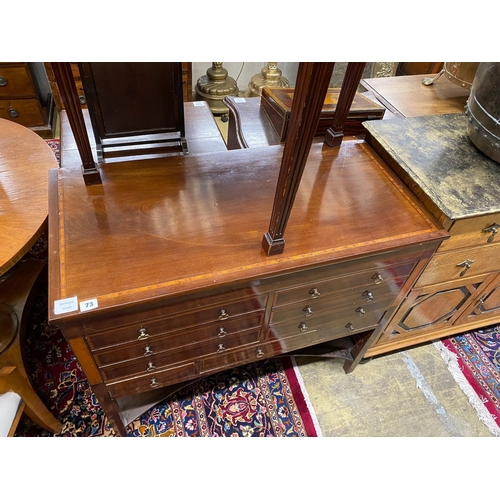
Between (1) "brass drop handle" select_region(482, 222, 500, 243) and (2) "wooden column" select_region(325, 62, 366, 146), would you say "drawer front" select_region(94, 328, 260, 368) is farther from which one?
(1) "brass drop handle" select_region(482, 222, 500, 243)

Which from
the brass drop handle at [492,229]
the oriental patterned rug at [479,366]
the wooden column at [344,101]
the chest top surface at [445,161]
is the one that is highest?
the wooden column at [344,101]

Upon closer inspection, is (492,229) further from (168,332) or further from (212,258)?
(168,332)

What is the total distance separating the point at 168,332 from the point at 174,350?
12 cm

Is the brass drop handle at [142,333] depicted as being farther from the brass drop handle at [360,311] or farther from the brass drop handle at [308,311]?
the brass drop handle at [360,311]

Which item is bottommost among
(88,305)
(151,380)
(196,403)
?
(196,403)

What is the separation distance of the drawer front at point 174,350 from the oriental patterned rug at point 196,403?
564 millimetres

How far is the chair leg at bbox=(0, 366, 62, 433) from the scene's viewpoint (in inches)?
46.5

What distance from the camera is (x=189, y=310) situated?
1063mm

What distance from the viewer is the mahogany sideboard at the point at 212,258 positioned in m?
0.98

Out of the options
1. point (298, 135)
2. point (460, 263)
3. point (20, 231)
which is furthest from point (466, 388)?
point (20, 231)

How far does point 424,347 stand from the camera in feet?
6.72

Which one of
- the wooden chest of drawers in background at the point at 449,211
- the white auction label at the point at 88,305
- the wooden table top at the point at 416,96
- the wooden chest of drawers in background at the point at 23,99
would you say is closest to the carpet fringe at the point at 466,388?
the wooden chest of drawers in background at the point at 449,211

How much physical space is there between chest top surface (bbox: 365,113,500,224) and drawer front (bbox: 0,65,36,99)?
2.50m

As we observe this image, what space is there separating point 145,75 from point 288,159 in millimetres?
632
